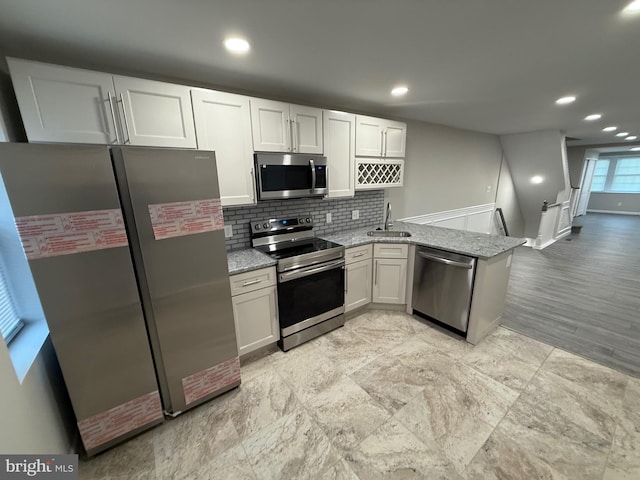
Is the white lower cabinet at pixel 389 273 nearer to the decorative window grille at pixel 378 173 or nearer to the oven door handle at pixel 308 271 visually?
the oven door handle at pixel 308 271

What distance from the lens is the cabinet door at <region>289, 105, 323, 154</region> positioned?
2328mm

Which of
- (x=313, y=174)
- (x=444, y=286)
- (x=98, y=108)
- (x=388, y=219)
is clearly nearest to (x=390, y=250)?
(x=388, y=219)

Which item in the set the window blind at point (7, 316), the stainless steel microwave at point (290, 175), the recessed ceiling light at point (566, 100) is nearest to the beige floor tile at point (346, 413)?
the stainless steel microwave at point (290, 175)

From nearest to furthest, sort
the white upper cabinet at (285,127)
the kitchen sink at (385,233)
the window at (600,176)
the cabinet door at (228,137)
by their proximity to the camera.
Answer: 1. the cabinet door at (228,137)
2. the white upper cabinet at (285,127)
3. the kitchen sink at (385,233)
4. the window at (600,176)

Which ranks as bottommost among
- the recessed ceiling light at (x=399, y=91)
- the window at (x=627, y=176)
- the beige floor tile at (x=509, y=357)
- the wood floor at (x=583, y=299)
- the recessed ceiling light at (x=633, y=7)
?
the beige floor tile at (x=509, y=357)

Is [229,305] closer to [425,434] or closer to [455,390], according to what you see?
[425,434]

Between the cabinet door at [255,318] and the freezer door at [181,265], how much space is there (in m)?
0.22

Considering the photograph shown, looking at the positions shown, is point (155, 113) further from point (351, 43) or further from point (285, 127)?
point (351, 43)

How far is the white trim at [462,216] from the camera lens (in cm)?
434

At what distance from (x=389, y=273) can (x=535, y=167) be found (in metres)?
4.97

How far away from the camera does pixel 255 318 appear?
220 cm

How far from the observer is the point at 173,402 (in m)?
1.74

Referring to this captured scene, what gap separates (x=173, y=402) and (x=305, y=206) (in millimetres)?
2083

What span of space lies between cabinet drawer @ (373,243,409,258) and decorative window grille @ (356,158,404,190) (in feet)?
2.40
